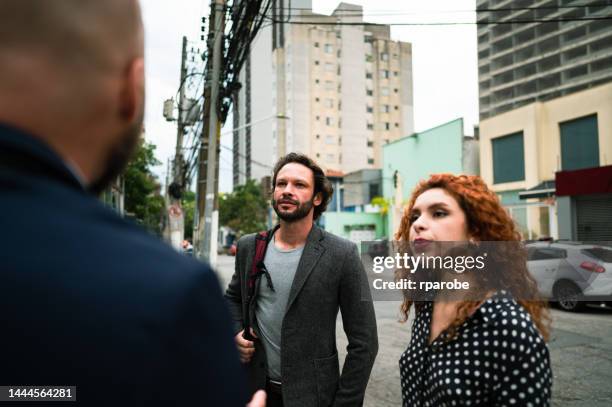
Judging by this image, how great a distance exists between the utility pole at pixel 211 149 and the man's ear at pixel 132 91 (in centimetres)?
937

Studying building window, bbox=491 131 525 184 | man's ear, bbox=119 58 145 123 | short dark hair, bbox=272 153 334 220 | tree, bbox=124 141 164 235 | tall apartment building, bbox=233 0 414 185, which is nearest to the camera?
man's ear, bbox=119 58 145 123

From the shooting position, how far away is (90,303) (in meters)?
0.55

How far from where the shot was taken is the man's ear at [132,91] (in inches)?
26.4

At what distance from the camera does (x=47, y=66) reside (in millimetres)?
598

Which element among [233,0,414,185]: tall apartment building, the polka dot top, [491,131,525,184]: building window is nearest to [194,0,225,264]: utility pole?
the polka dot top

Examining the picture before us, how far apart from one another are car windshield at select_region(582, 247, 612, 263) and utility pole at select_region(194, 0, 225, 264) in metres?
8.06

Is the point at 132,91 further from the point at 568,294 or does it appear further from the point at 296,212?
the point at 568,294

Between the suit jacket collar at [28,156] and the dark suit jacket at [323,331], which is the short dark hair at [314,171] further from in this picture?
the suit jacket collar at [28,156]

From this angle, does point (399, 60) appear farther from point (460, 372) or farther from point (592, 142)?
point (460, 372)

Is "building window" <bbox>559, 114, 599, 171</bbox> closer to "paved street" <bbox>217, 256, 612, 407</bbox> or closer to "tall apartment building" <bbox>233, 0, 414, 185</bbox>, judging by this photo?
"paved street" <bbox>217, 256, 612, 407</bbox>

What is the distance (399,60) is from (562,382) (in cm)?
6501

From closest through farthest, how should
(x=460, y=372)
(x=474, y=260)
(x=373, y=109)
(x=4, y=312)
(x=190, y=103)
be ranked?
(x=4, y=312) < (x=460, y=372) < (x=474, y=260) < (x=190, y=103) < (x=373, y=109)

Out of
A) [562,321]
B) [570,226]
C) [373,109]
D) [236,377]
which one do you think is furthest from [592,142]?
[373,109]

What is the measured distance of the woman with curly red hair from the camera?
1.46m
